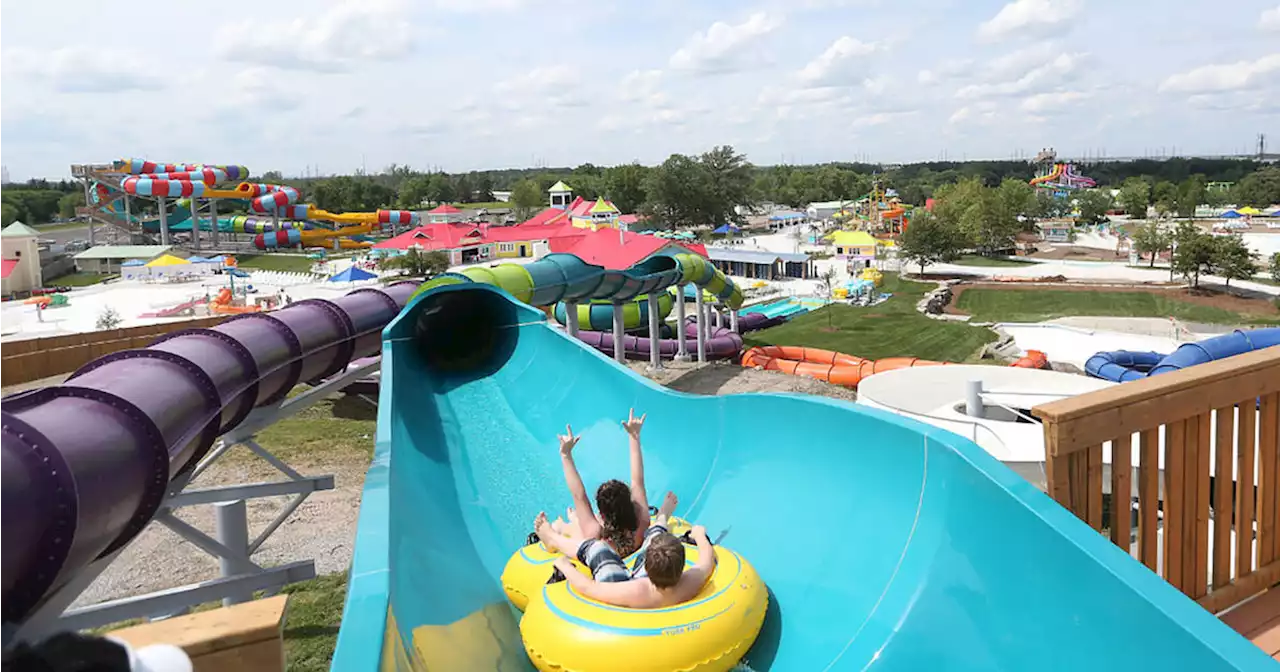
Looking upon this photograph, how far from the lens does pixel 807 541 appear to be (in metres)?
3.20

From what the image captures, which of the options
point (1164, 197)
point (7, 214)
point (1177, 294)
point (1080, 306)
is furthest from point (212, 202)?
point (1164, 197)

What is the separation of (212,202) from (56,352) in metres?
37.7

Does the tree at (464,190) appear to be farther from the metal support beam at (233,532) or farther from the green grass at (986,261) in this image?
the metal support beam at (233,532)

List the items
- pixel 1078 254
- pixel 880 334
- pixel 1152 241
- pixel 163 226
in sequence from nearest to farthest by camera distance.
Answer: pixel 880 334, pixel 1152 241, pixel 1078 254, pixel 163 226

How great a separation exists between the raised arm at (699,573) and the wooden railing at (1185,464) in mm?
1109

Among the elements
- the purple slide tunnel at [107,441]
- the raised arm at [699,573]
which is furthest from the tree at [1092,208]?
the raised arm at [699,573]

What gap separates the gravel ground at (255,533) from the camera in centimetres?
626

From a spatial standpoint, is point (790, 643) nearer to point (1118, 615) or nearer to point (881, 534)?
point (881, 534)

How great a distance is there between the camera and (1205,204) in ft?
249

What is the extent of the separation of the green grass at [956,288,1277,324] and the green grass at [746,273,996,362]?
2.56 m

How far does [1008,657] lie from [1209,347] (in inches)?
429

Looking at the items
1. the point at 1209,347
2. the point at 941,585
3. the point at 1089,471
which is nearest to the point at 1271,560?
the point at 1089,471

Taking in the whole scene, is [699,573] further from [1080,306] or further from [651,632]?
[1080,306]

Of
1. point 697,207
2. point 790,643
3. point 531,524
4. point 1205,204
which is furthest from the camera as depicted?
point 1205,204
